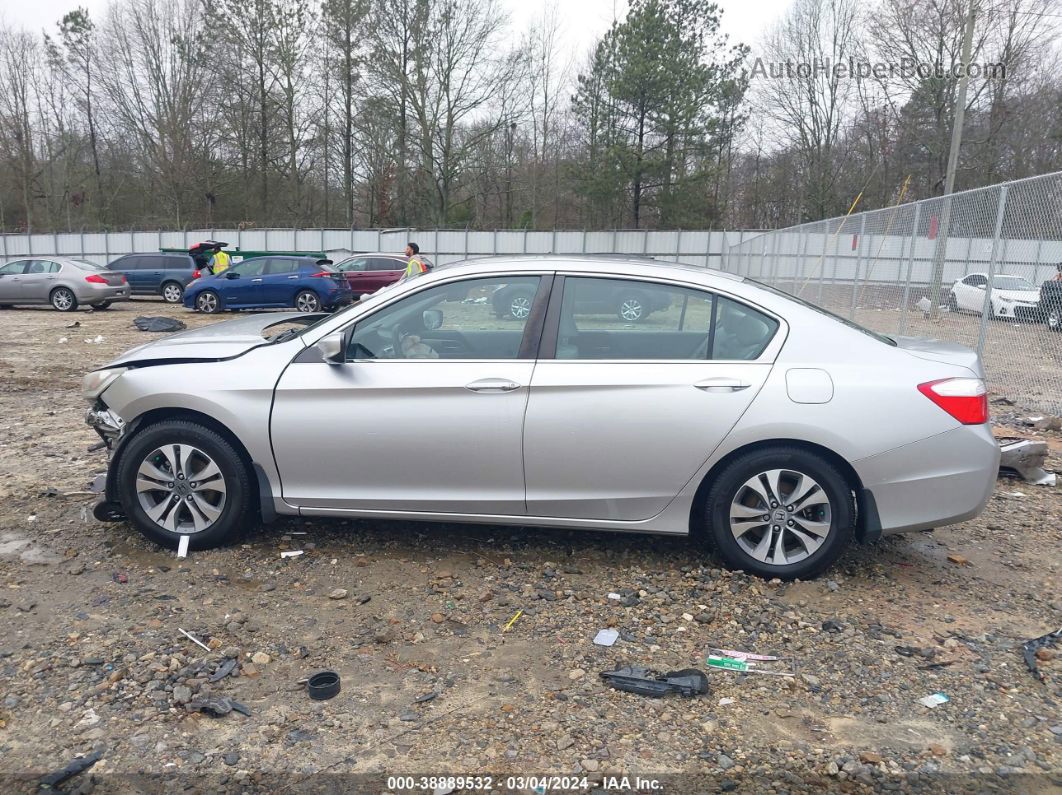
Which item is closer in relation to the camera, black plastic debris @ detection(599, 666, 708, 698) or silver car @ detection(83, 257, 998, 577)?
black plastic debris @ detection(599, 666, 708, 698)

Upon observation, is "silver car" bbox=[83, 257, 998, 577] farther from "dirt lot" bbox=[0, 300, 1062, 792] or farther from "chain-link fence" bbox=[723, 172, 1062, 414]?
"chain-link fence" bbox=[723, 172, 1062, 414]

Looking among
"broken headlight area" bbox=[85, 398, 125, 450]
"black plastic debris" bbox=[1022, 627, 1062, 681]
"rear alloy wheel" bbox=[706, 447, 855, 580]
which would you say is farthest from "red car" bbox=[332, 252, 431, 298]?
"black plastic debris" bbox=[1022, 627, 1062, 681]

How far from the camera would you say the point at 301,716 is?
9.25 feet

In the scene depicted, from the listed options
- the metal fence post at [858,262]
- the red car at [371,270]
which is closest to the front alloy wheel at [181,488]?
the metal fence post at [858,262]

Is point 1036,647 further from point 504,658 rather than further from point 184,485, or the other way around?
point 184,485

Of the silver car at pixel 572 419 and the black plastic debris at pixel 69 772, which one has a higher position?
the silver car at pixel 572 419

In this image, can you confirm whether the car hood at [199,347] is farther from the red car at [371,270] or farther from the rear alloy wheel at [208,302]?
the red car at [371,270]

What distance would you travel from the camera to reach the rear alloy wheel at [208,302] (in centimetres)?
1969

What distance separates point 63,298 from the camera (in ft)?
65.5

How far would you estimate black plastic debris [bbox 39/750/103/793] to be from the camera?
2430 mm

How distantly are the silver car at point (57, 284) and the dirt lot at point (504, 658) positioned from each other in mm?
17408

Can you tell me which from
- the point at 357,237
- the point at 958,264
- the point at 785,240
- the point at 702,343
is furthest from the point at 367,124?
the point at 702,343

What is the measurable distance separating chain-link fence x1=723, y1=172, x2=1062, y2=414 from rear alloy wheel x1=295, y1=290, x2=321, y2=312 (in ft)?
41.8

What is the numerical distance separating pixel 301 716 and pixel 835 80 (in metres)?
46.3
